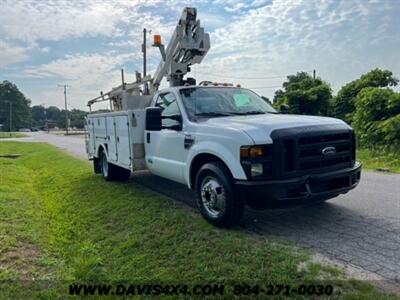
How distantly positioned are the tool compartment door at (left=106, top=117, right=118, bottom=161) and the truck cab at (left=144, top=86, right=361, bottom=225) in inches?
92.0

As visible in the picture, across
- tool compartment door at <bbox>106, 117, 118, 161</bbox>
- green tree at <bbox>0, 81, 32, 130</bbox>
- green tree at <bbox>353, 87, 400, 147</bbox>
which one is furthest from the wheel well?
green tree at <bbox>0, 81, 32, 130</bbox>

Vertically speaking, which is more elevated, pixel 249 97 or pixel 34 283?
pixel 249 97

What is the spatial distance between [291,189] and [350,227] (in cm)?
116

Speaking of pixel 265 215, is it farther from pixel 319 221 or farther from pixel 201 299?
pixel 201 299

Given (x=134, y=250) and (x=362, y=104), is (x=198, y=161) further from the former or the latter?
(x=362, y=104)

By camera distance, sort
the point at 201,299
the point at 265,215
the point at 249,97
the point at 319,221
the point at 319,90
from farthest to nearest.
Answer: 1. the point at 319,90
2. the point at 249,97
3. the point at 265,215
4. the point at 319,221
5. the point at 201,299

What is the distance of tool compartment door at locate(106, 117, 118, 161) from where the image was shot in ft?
25.1

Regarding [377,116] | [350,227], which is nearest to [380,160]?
[377,116]

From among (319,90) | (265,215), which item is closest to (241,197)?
(265,215)

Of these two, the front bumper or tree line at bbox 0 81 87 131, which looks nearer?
the front bumper

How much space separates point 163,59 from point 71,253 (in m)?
5.34

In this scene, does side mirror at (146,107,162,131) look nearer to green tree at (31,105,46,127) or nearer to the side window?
the side window

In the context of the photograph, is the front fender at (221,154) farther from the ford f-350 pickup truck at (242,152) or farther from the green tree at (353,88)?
the green tree at (353,88)

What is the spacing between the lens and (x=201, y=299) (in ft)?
10.4
